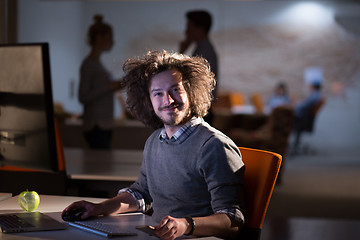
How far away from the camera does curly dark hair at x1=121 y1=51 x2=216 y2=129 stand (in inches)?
72.0

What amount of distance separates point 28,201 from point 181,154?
534 millimetres

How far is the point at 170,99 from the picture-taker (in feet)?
5.83

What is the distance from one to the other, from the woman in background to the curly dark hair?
10.4 ft

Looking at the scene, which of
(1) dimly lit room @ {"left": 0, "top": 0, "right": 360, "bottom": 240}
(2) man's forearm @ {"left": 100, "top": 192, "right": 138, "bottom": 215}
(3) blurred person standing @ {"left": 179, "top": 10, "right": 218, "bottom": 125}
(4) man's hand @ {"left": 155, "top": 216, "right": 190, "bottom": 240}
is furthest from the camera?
(3) blurred person standing @ {"left": 179, "top": 10, "right": 218, "bottom": 125}

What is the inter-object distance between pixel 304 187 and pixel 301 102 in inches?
41.1

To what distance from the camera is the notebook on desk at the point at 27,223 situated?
1577 millimetres

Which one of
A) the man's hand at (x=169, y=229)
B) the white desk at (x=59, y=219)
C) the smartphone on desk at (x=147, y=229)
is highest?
the man's hand at (x=169, y=229)

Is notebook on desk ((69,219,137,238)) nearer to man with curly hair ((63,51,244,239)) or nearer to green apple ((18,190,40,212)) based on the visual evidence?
man with curly hair ((63,51,244,239))

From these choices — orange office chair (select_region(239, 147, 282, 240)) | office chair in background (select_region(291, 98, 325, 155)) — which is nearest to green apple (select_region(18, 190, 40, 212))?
orange office chair (select_region(239, 147, 282, 240))

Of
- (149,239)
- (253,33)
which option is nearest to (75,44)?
(253,33)

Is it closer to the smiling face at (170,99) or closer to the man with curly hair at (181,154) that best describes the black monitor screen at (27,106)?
the man with curly hair at (181,154)

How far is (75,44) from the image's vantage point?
566 cm

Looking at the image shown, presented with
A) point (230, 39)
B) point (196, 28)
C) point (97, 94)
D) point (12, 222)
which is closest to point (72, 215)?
point (12, 222)

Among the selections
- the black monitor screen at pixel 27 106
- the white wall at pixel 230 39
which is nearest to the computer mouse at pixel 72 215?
the black monitor screen at pixel 27 106
